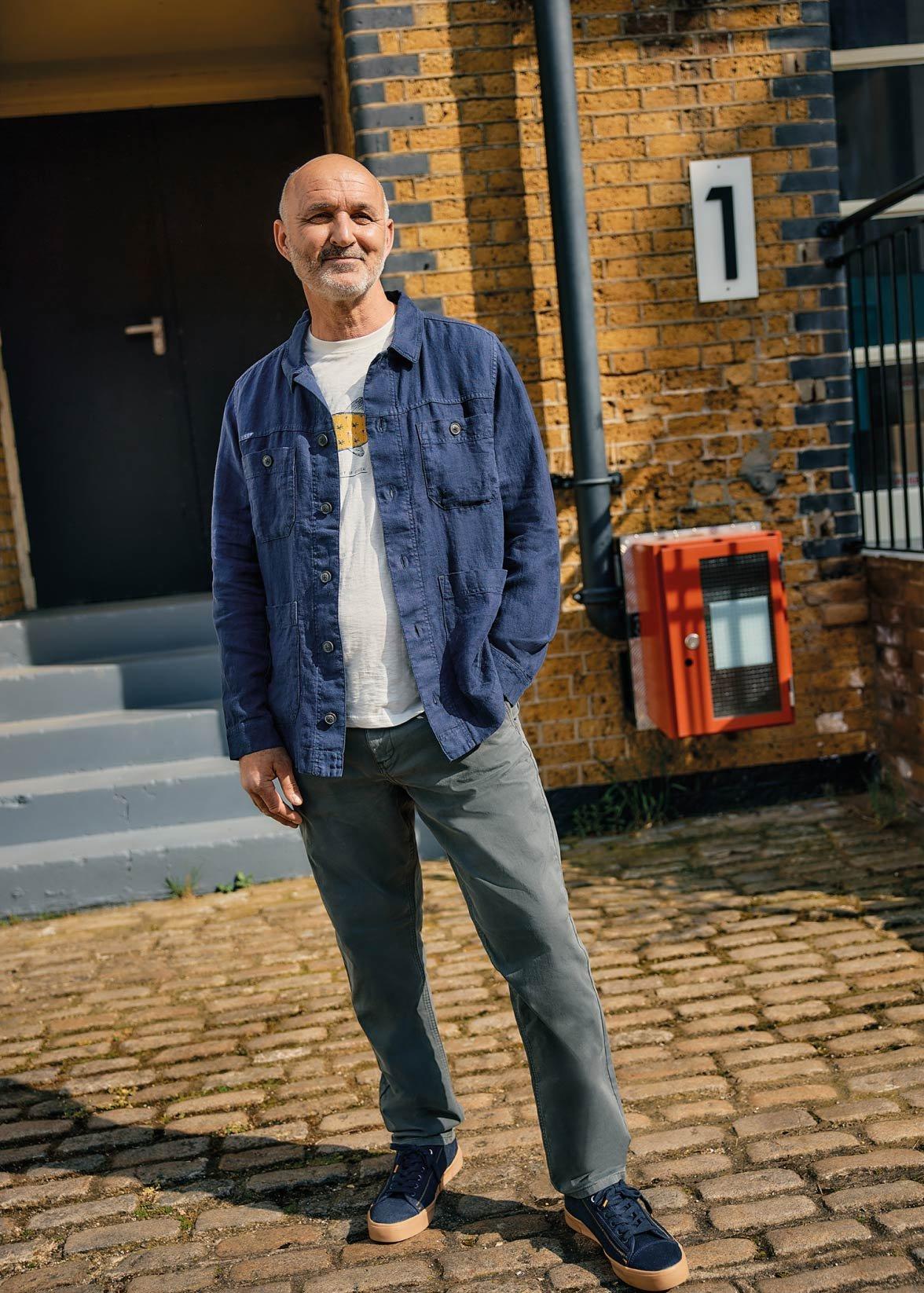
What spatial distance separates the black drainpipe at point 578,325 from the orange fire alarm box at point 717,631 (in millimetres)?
173

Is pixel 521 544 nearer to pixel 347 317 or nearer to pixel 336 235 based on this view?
pixel 347 317

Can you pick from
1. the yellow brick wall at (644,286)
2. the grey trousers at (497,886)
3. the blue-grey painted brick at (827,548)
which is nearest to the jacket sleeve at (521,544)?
the grey trousers at (497,886)

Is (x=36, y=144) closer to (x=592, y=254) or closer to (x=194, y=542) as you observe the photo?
(x=194, y=542)

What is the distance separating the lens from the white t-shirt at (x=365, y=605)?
2264 mm

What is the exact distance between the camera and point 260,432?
233cm

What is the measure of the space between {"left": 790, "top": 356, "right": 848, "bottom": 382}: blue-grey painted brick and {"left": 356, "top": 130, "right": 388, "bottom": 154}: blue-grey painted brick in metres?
1.87

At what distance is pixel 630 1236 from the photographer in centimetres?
219

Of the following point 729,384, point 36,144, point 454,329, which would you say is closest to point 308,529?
point 454,329

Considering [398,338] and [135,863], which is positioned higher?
[398,338]

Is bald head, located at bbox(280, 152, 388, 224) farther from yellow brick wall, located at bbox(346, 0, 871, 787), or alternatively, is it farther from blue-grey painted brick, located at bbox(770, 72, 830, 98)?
blue-grey painted brick, located at bbox(770, 72, 830, 98)

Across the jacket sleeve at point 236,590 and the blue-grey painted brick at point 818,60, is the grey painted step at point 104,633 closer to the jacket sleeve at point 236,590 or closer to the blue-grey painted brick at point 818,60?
the jacket sleeve at point 236,590

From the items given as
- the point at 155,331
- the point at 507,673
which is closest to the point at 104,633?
the point at 155,331

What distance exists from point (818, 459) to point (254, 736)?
344 cm

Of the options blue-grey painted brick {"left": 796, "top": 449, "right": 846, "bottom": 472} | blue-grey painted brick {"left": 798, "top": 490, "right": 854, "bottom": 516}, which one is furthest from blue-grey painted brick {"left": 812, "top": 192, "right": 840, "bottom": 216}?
blue-grey painted brick {"left": 798, "top": 490, "right": 854, "bottom": 516}
